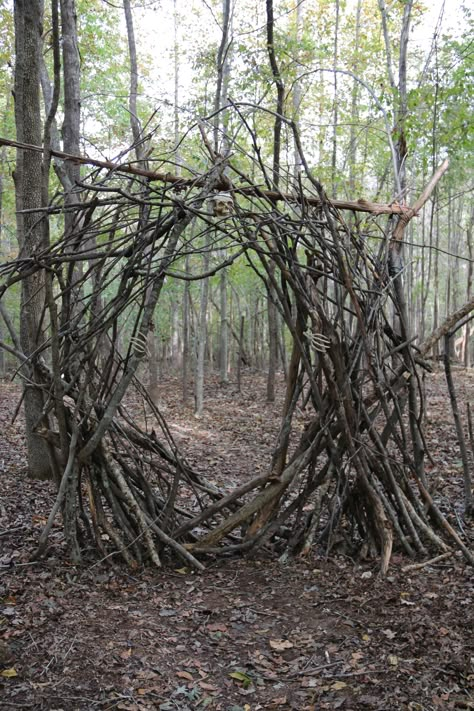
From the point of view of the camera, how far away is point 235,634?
10.2 feet

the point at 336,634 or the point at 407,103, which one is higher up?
the point at 407,103

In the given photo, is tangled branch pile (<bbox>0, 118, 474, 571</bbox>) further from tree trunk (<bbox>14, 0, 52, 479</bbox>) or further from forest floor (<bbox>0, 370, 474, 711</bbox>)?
tree trunk (<bbox>14, 0, 52, 479</bbox>)

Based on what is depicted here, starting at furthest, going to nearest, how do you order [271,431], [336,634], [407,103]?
1. [271,431]
2. [407,103]
3. [336,634]

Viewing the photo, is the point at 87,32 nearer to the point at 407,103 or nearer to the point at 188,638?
the point at 407,103

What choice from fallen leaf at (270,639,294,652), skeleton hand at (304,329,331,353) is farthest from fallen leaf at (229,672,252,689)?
skeleton hand at (304,329,331,353)

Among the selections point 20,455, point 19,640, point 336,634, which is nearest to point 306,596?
point 336,634

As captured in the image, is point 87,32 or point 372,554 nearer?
point 372,554

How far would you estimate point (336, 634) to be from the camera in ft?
9.96

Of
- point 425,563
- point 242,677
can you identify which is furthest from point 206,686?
point 425,563

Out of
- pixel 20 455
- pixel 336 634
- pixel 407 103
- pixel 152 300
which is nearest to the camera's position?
pixel 336 634

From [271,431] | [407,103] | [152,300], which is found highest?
[407,103]

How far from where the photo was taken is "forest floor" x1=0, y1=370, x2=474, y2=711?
8.33 feet

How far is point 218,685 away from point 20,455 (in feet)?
15.7

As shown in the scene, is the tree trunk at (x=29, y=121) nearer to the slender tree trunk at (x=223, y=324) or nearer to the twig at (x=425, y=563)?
the twig at (x=425, y=563)
